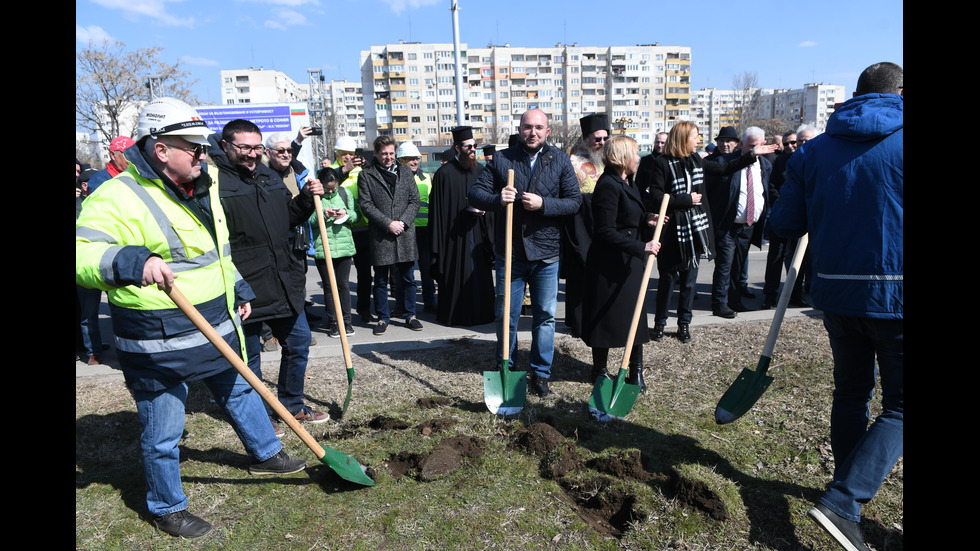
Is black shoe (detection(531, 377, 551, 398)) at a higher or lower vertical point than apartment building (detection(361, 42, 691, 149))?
lower

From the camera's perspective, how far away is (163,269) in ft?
7.88

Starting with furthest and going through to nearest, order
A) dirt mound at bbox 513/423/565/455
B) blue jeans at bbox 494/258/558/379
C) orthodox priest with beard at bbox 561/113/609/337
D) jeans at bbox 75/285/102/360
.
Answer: jeans at bbox 75/285/102/360 < orthodox priest with beard at bbox 561/113/609/337 < blue jeans at bbox 494/258/558/379 < dirt mound at bbox 513/423/565/455

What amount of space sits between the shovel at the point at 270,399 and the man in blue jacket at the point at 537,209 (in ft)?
5.67

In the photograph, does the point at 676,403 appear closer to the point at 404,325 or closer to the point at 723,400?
the point at 723,400

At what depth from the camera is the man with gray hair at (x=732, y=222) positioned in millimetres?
6668

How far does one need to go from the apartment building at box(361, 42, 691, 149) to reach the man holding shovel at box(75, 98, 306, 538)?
92.0m

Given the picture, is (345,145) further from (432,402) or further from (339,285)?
(432,402)

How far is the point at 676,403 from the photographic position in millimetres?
4320

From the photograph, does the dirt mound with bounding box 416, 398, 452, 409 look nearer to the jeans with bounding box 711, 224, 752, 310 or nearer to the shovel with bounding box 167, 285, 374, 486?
the shovel with bounding box 167, 285, 374, 486

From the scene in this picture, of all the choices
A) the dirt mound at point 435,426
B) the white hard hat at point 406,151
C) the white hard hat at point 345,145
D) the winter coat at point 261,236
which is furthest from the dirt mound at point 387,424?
the white hard hat at point 406,151

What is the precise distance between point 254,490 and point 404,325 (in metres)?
3.68

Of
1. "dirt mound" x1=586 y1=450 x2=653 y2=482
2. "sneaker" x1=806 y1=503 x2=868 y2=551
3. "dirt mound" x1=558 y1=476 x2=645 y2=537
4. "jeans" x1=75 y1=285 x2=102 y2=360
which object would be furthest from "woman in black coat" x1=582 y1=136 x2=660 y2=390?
"jeans" x1=75 y1=285 x2=102 y2=360

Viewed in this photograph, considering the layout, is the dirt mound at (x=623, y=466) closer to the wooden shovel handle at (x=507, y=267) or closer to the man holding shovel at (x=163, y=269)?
the wooden shovel handle at (x=507, y=267)

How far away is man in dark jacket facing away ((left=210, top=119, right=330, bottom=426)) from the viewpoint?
374 cm
